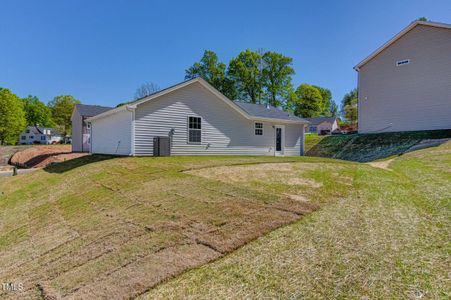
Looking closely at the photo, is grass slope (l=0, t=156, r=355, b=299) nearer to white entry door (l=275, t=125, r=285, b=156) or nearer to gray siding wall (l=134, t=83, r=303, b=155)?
gray siding wall (l=134, t=83, r=303, b=155)

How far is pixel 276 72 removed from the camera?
4050cm

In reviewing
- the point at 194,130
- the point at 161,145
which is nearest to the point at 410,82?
the point at 194,130

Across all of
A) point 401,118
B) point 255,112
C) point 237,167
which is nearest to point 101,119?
point 255,112

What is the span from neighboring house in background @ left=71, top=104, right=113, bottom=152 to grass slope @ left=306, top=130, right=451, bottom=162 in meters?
18.6

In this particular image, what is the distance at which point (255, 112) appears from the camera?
1702 cm

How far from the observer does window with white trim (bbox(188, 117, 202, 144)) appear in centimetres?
1357

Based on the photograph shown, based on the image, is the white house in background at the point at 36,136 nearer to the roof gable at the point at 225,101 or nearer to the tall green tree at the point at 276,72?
the tall green tree at the point at 276,72

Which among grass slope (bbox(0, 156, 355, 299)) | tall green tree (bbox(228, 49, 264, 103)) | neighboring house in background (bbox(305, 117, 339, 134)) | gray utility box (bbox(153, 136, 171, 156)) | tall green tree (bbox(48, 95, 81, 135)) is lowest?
grass slope (bbox(0, 156, 355, 299))

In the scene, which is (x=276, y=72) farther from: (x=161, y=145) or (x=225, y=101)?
(x=161, y=145)

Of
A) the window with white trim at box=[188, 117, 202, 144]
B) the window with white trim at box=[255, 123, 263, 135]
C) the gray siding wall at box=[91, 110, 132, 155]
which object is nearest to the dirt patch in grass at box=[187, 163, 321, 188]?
the window with white trim at box=[188, 117, 202, 144]

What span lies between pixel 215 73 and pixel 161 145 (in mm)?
32076

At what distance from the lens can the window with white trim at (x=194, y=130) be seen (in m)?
13.6

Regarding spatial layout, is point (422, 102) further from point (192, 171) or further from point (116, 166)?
point (116, 166)

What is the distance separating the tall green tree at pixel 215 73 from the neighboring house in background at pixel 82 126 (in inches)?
840
